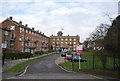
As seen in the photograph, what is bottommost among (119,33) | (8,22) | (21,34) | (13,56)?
(13,56)

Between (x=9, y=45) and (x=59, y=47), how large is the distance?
191 ft

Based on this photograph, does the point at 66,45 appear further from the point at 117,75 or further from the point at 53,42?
the point at 117,75

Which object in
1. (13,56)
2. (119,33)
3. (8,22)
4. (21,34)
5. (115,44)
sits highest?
(8,22)

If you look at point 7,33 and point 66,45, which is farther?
point 66,45

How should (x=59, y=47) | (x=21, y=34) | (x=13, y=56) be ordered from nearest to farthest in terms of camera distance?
(x=13, y=56)
(x=21, y=34)
(x=59, y=47)

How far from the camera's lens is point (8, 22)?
5303 centimetres

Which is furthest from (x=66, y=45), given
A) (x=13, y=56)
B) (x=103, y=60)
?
(x=103, y=60)

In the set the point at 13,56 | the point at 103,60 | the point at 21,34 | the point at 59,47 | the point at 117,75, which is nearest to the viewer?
the point at 117,75

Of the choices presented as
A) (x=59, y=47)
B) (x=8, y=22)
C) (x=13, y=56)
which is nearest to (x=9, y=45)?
(x=8, y=22)

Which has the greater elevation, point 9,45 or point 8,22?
point 8,22

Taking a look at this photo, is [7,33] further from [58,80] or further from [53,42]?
[53,42]

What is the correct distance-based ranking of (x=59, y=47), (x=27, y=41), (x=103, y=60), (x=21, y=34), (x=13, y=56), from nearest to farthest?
(x=103, y=60) < (x=13, y=56) < (x=21, y=34) < (x=27, y=41) < (x=59, y=47)

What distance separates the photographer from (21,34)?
180ft

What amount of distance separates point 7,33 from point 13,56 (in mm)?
14730
